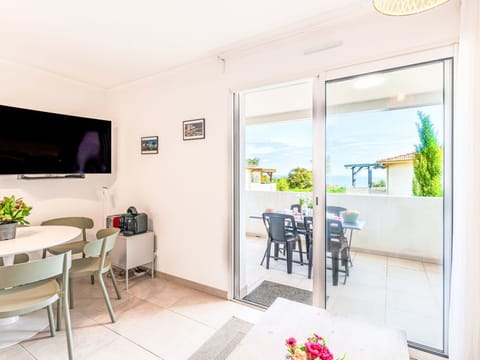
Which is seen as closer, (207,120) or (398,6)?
(398,6)

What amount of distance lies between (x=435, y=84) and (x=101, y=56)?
3.15 meters

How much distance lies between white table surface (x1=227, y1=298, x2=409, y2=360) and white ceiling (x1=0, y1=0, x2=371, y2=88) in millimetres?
2229

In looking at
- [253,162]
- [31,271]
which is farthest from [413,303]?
[253,162]

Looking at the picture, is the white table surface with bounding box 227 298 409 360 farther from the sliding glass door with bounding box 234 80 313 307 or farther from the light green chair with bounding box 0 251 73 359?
the light green chair with bounding box 0 251 73 359


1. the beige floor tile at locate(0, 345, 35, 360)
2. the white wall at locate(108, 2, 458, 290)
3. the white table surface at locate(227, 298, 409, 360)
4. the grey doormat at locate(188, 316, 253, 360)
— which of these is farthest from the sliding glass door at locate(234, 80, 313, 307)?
the beige floor tile at locate(0, 345, 35, 360)

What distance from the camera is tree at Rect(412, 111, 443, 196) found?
72.9 inches

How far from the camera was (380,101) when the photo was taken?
6.75 ft

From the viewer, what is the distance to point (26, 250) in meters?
1.90

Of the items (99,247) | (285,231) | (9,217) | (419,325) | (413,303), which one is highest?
(9,217)

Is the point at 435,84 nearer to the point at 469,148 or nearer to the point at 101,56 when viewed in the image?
the point at 469,148

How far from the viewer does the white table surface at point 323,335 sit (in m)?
1.26

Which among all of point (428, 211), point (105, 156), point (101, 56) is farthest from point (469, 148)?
point (105, 156)

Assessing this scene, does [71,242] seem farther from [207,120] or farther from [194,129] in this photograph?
[207,120]

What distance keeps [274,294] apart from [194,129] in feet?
6.89
